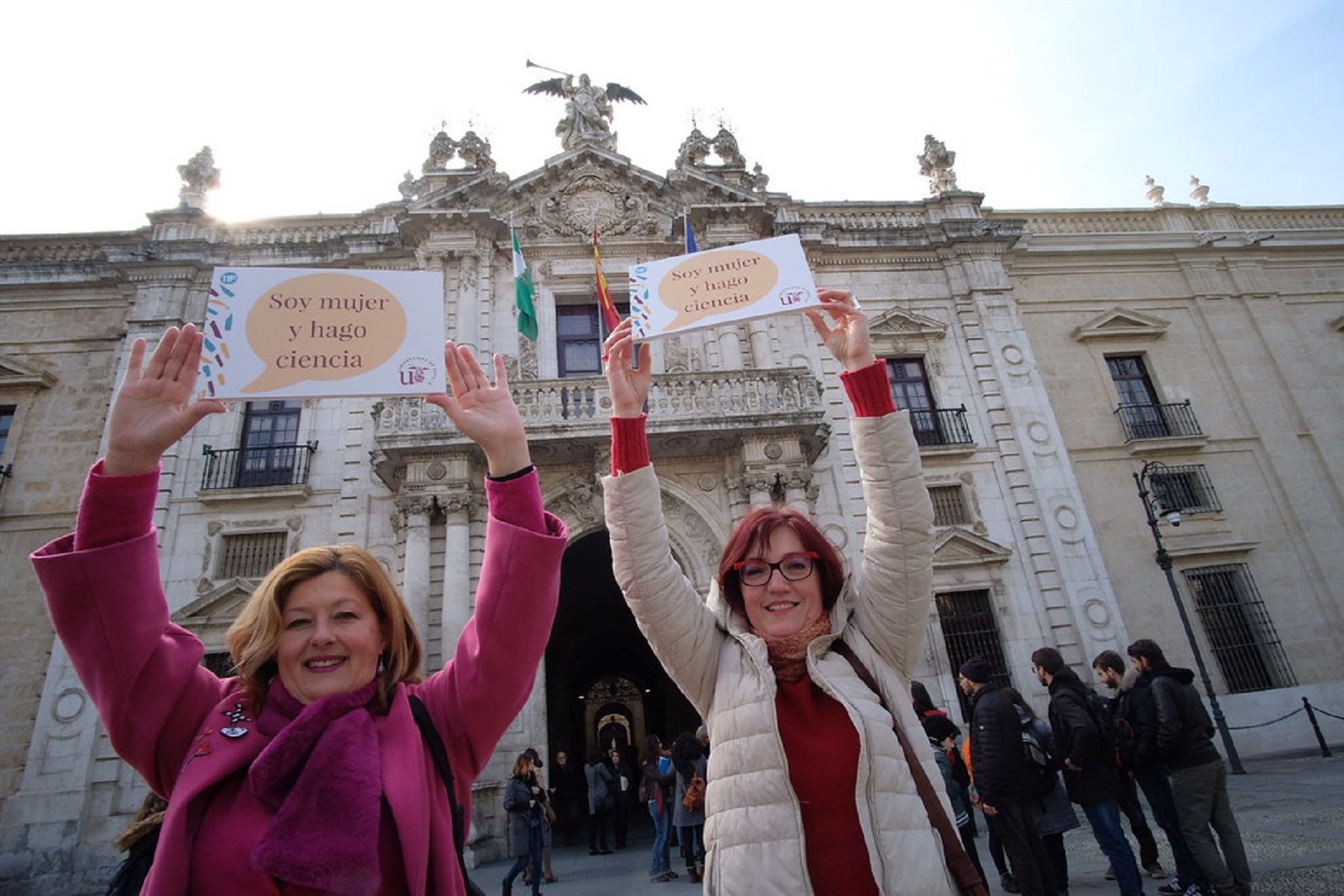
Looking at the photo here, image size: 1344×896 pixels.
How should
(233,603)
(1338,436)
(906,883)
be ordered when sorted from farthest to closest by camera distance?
(1338,436) < (233,603) < (906,883)

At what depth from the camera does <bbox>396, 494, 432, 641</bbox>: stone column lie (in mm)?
10992

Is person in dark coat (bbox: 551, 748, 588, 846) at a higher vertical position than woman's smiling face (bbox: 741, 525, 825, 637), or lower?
lower

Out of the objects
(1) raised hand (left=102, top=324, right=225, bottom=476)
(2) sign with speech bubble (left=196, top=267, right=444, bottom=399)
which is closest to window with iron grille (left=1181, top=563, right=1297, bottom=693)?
(2) sign with speech bubble (left=196, top=267, right=444, bottom=399)

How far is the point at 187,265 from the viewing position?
14.0 meters

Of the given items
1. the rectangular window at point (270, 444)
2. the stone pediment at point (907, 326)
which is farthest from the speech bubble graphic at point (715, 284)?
the stone pediment at point (907, 326)

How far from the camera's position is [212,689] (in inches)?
76.5

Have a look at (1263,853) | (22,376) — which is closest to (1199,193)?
→ (1263,853)

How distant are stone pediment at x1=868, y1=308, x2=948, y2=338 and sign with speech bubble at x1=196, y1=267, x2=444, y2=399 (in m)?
13.2

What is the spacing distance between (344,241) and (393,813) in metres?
15.2

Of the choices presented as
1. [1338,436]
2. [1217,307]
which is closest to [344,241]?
[1217,307]

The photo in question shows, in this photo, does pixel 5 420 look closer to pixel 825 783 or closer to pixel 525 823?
pixel 525 823

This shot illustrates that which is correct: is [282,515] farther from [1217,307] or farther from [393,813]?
[1217,307]

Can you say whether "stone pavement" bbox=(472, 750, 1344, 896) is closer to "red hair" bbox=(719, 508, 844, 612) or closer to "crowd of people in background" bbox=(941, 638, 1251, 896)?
"crowd of people in background" bbox=(941, 638, 1251, 896)

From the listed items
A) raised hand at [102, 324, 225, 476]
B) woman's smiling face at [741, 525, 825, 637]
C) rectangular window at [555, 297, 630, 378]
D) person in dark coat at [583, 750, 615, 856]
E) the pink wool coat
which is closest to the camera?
the pink wool coat
